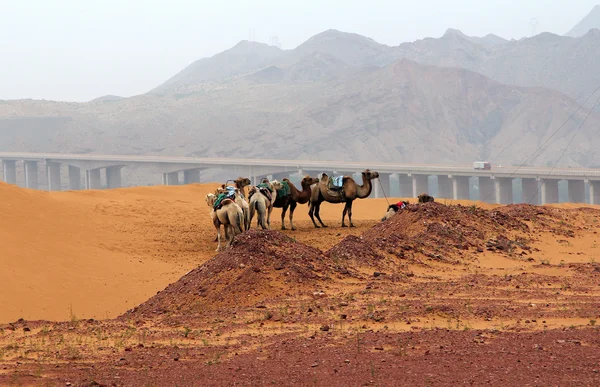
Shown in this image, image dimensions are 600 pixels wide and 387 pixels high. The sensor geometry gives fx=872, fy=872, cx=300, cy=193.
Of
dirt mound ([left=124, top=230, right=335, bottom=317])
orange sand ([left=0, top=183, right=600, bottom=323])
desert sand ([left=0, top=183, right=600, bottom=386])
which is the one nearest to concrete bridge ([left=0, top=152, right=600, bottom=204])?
orange sand ([left=0, top=183, right=600, bottom=323])

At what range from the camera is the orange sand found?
19438 millimetres

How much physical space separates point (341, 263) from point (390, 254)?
6.46 feet

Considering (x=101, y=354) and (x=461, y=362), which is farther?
(x=101, y=354)

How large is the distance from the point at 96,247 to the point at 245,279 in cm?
1093

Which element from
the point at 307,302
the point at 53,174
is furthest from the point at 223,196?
the point at 53,174

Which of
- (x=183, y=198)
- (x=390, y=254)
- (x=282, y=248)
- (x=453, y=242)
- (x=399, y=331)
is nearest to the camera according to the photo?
(x=399, y=331)

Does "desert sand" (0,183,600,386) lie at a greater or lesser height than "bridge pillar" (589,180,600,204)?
greater

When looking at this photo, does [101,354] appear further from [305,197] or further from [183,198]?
[183,198]

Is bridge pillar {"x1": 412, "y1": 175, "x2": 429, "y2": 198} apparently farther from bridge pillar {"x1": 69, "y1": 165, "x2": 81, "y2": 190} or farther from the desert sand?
the desert sand

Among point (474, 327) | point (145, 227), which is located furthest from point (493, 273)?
point (145, 227)

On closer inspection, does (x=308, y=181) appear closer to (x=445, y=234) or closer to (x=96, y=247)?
(x=96, y=247)

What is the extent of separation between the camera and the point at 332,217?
4019 cm

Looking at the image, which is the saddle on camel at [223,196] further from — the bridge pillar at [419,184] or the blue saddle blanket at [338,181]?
the bridge pillar at [419,184]

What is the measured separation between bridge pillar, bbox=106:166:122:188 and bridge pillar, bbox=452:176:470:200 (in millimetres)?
77597
